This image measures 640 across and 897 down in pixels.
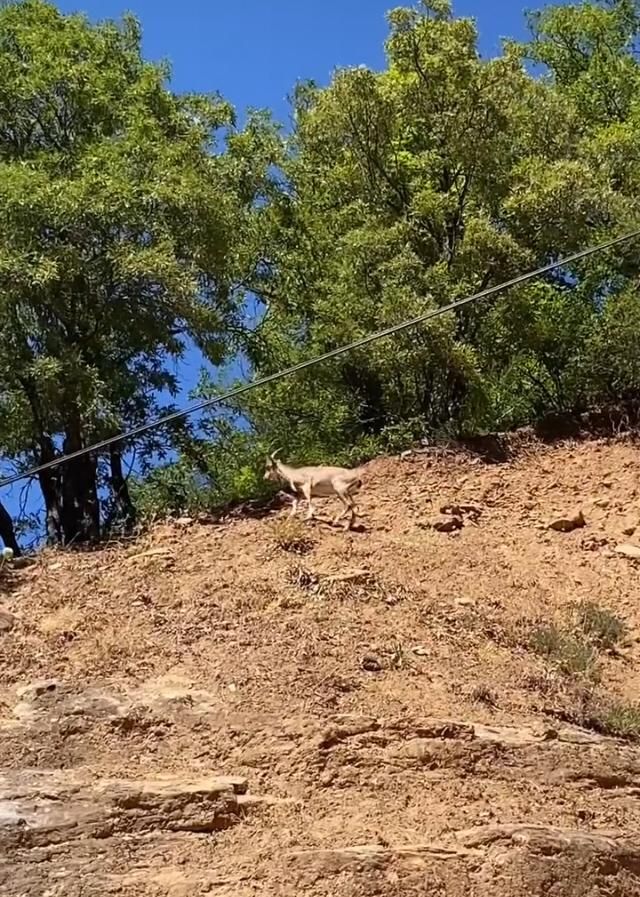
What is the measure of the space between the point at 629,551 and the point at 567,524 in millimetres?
985

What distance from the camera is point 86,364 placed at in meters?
15.0

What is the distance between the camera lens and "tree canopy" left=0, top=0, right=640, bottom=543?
15.0 metres

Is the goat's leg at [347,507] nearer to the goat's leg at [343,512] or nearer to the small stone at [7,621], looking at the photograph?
the goat's leg at [343,512]

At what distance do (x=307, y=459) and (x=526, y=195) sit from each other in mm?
4770

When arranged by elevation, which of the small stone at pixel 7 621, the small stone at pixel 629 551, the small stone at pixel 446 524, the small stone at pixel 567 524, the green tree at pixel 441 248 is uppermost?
the green tree at pixel 441 248

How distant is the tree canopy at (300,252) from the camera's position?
15.0m

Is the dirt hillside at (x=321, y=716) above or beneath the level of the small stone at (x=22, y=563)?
beneath

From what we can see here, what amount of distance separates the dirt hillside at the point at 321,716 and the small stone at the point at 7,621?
0.07 ft

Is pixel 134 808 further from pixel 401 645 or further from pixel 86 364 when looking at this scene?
pixel 86 364

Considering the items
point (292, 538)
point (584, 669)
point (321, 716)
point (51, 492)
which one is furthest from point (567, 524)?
point (51, 492)

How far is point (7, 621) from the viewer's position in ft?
38.1

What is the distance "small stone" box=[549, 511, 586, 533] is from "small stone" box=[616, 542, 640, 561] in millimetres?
738

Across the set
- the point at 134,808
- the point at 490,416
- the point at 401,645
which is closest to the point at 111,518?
the point at 490,416

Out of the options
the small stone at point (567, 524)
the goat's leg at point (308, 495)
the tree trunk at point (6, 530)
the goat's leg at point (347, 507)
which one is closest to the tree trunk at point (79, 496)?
the tree trunk at point (6, 530)
